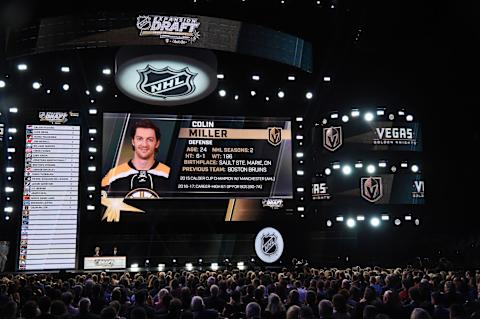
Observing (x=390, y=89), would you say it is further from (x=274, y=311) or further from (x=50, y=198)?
(x=274, y=311)

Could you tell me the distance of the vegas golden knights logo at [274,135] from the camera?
17812mm

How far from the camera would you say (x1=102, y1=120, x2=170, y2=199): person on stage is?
663 inches

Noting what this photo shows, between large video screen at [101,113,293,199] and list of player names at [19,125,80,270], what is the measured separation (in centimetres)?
121

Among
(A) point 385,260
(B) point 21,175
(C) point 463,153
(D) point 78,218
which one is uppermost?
(C) point 463,153

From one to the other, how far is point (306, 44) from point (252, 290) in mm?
11040

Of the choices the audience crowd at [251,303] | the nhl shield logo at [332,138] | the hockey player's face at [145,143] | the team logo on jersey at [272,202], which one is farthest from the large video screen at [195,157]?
the audience crowd at [251,303]

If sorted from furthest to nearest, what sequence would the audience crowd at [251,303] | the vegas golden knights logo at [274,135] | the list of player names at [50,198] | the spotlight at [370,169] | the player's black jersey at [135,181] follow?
the spotlight at [370,169]
the vegas golden knights logo at [274,135]
the player's black jersey at [135,181]
the list of player names at [50,198]
the audience crowd at [251,303]

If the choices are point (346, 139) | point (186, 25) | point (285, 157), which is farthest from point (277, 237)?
point (186, 25)

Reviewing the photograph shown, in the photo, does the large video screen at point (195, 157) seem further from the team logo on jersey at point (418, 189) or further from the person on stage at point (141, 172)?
the team logo on jersey at point (418, 189)

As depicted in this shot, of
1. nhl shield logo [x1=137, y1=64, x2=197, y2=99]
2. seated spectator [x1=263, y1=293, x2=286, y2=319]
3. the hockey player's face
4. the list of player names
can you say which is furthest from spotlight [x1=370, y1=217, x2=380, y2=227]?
seated spectator [x1=263, y1=293, x2=286, y2=319]

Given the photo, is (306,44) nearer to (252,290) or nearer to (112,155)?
(112,155)

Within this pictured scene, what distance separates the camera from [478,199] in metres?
20.7

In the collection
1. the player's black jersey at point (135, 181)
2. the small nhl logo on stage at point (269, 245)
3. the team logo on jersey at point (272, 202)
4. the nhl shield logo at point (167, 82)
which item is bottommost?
the small nhl logo on stage at point (269, 245)

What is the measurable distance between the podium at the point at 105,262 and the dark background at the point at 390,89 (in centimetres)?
395
